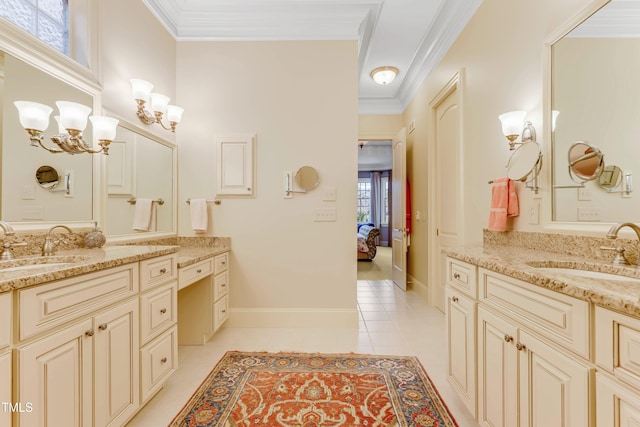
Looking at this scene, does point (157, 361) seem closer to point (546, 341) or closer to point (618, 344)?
point (546, 341)

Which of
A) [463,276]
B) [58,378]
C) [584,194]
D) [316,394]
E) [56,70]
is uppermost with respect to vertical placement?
[56,70]

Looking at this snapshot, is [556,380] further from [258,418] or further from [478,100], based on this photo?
[478,100]

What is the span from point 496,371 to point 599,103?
1.35 m

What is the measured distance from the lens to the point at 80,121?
5.02 feet

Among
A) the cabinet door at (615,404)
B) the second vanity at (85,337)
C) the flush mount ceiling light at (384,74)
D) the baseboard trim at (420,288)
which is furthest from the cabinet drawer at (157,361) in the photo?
the flush mount ceiling light at (384,74)

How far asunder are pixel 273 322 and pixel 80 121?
2179 millimetres

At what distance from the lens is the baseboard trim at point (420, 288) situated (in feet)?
11.4

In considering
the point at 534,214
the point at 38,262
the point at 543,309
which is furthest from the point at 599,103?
the point at 38,262

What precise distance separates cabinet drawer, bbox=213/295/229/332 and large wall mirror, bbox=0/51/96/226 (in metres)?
1.19

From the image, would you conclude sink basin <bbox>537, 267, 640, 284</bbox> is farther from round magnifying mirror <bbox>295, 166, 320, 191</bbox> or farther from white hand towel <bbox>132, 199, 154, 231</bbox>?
white hand towel <bbox>132, 199, 154, 231</bbox>

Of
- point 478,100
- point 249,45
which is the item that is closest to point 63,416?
point 249,45

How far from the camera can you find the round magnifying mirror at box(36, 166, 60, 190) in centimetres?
148

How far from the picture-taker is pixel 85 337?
1.13m

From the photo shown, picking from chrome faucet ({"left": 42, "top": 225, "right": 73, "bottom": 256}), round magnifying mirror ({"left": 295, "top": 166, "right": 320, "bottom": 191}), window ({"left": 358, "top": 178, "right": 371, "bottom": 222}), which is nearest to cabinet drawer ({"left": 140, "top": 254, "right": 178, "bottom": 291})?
chrome faucet ({"left": 42, "top": 225, "right": 73, "bottom": 256})
